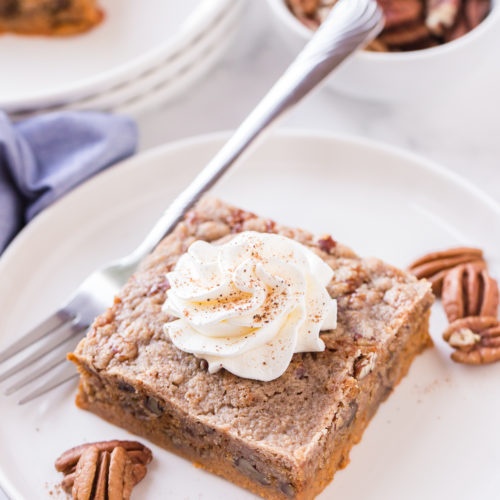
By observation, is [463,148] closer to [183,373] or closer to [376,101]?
[376,101]

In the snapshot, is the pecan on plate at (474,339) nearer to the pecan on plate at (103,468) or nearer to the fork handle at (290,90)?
the fork handle at (290,90)

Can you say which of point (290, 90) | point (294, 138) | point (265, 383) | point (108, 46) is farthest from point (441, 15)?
point (265, 383)

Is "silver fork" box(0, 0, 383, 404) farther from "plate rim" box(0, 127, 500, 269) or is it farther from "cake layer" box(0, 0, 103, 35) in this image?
"cake layer" box(0, 0, 103, 35)

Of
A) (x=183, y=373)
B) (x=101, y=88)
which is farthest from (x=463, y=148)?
(x=183, y=373)

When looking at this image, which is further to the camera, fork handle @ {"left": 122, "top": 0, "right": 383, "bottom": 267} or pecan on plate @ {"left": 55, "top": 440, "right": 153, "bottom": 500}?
fork handle @ {"left": 122, "top": 0, "right": 383, "bottom": 267}

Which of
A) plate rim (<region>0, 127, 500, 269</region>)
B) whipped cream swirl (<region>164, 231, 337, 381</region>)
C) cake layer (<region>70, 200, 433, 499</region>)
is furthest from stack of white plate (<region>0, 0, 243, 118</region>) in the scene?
whipped cream swirl (<region>164, 231, 337, 381</region>)

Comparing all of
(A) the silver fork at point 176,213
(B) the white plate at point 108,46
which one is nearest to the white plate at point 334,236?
(A) the silver fork at point 176,213
